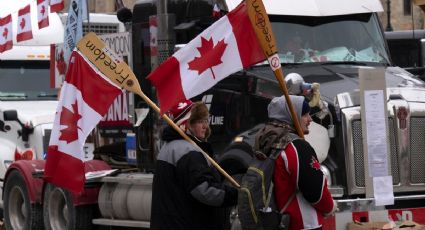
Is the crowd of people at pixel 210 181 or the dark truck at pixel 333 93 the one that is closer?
the crowd of people at pixel 210 181

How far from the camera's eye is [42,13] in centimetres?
1460

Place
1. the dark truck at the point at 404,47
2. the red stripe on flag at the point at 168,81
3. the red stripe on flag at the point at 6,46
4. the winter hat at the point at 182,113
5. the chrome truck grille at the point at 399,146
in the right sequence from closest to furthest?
the winter hat at the point at 182,113 → the red stripe on flag at the point at 168,81 → the chrome truck grille at the point at 399,146 → the red stripe on flag at the point at 6,46 → the dark truck at the point at 404,47


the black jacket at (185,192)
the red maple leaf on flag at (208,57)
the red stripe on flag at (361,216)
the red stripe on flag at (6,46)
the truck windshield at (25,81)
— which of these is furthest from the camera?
the truck windshield at (25,81)

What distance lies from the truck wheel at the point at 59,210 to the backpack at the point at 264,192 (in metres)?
5.17

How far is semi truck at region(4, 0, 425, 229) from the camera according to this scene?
33.8 feet

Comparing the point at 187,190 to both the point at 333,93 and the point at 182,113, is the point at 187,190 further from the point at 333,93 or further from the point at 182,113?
the point at 333,93

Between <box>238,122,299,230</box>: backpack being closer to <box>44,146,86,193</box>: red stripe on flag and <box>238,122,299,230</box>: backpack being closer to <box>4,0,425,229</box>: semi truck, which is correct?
<box>4,0,425,229</box>: semi truck

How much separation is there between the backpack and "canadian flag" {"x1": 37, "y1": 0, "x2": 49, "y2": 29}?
7.40 m

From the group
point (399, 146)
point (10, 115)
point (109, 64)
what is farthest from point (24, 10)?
point (399, 146)

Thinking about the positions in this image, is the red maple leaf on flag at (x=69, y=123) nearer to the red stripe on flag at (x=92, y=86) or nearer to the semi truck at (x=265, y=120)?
the red stripe on flag at (x=92, y=86)

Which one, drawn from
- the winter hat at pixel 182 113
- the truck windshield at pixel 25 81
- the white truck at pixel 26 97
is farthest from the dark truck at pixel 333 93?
the truck windshield at pixel 25 81

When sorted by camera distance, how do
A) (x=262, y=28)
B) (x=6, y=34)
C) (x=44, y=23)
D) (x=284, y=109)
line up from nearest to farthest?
(x=284, y=109)
(x=262, y=28)
(x=44, y=23)
(x=6, y=34)

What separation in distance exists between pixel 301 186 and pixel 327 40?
178 inches

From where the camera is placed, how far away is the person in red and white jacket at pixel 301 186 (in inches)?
287
